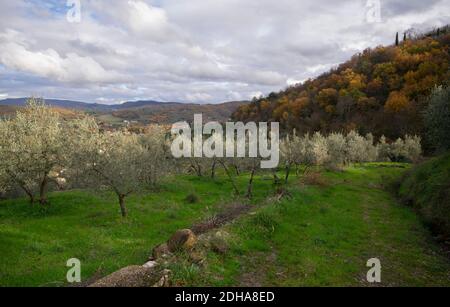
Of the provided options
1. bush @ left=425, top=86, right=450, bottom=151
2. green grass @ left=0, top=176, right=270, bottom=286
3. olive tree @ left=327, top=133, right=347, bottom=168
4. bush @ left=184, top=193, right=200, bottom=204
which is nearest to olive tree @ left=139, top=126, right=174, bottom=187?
green grass @ left=0, top=176, right=270, bottom=286

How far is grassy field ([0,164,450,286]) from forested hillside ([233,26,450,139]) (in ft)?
338

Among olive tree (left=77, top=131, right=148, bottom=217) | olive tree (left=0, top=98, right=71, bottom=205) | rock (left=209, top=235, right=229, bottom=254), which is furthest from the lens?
olive tree (left=0, top=98, right=71, bottom=205)

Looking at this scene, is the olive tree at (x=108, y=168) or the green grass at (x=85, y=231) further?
the olive tree at (x=108, y=168)

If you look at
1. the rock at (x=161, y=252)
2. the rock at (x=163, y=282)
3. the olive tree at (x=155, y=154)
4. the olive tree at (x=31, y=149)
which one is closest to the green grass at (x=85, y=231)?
the rock at (x=161, y=252)

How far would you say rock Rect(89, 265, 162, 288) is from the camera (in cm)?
1395

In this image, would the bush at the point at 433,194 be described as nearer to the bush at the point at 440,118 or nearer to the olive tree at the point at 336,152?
the bush at the point at 440,118

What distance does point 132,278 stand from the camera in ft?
47.6

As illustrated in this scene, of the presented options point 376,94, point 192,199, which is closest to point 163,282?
point 192,199

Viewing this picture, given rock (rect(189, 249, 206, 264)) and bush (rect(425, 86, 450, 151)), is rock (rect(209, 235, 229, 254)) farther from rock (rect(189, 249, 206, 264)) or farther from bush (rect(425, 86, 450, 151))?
bush (rect(425, 86, 450, 151))

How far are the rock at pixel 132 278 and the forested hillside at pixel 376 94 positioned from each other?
4871 inches

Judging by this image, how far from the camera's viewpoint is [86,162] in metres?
30.4

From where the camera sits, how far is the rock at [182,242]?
696 inches

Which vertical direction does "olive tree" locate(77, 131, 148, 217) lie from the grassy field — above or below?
above
